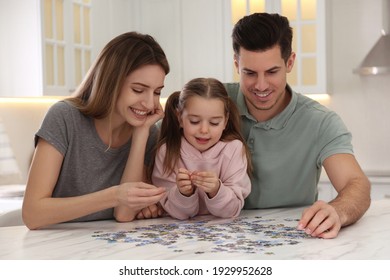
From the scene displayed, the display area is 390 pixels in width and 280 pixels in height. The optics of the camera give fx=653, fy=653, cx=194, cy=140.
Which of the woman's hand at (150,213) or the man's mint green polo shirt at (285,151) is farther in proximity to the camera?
the man's mint green polo shirt at (285,151)

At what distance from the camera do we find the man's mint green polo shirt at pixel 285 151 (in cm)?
213

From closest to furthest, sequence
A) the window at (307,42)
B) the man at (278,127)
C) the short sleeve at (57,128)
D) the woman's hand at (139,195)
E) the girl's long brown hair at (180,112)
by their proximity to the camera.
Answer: the woman's hand at (139,195) → the short sleeve at (57,128) → the girl's long brown hair at (180,112) → the man at (278,127) → the window at (307,42)

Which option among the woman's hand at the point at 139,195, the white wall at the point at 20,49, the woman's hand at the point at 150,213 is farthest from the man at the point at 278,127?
the white wall at the point at 20,49

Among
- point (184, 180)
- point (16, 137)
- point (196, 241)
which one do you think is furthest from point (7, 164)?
point (196, 241)

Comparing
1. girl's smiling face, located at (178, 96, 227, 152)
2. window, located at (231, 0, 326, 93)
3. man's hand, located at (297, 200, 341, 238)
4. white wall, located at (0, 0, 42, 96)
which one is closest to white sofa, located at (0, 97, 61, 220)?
white wall, located at (0, 0, 42, 96)

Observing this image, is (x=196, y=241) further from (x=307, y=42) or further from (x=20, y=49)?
(x=307, y=42)

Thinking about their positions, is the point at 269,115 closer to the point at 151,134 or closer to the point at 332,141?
the point at 332,141

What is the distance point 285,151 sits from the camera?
2.15 metres

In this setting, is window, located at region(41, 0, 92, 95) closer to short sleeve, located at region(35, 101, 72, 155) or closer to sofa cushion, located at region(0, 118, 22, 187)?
sofa cushion, located at region(0, 118, 22, 187)

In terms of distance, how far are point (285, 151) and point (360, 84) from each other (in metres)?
2.62

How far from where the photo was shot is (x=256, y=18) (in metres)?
2.15

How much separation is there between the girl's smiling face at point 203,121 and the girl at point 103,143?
104mm

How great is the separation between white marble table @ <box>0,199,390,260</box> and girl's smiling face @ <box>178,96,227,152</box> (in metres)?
0.23

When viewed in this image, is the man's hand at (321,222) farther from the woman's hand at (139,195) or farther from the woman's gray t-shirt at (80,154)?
the woman's gray t-shirt at (80,154)
